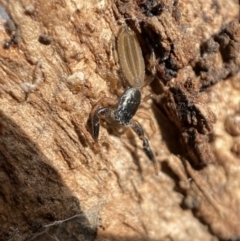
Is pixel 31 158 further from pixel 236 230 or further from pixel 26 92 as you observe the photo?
pixel 236 230

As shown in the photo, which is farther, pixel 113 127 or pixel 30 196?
pixel 113 127

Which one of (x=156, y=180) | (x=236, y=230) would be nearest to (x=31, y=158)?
(x=156, y=180)

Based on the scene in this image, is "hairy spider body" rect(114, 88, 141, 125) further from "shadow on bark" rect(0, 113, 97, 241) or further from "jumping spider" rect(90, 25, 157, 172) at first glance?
"shadow on bark" rect(0, 113, 97, 241)

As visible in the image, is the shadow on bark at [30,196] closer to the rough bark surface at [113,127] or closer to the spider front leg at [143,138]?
the rough bark surface at [113,127]

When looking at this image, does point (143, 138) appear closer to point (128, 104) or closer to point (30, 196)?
point (128, 104)

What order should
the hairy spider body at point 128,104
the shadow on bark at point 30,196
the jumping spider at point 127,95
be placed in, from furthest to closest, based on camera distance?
the hairy spider body at point 128,104 < the jumping spider at point 127,95 < the shadow on bark at point 30,196

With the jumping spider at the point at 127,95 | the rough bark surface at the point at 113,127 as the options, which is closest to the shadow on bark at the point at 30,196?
the rough bark surface at the point at 113,127

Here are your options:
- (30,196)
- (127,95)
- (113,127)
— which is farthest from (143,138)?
(30,196)
